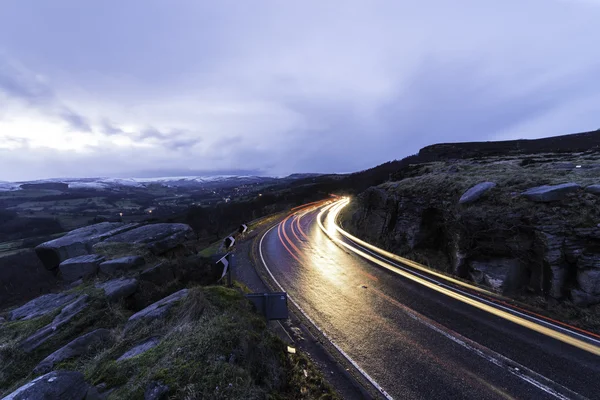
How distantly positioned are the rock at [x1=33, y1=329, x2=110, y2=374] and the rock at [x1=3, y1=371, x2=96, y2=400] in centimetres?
203

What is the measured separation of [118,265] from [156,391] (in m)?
7.64

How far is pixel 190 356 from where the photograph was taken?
14.8 ft

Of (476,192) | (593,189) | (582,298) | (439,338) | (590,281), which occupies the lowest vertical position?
(439,338)

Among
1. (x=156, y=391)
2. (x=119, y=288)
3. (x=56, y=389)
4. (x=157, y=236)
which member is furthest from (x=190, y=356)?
(x=157, y=236)

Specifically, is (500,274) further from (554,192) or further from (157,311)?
(157,311)

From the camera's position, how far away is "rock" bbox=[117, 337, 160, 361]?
492 cm

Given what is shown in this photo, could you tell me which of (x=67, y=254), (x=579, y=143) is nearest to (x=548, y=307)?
(x=67, y=254)

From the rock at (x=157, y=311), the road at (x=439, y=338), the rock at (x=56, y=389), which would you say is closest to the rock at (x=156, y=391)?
the rock at (x=56, y=389)

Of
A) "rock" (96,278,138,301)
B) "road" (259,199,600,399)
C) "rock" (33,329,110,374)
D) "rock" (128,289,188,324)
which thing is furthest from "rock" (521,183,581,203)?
"rock" (96,278,138,301)

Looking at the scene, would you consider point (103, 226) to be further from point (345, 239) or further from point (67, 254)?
point (345, 239)

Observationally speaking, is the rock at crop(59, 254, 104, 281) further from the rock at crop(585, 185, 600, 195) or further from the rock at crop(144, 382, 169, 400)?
the rock at crop(585, 185, 600, 195)

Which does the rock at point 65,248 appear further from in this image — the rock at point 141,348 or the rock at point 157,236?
the rock at point 141,348

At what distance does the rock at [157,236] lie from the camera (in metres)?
12.1

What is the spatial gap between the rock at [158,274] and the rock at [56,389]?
5068 mm
